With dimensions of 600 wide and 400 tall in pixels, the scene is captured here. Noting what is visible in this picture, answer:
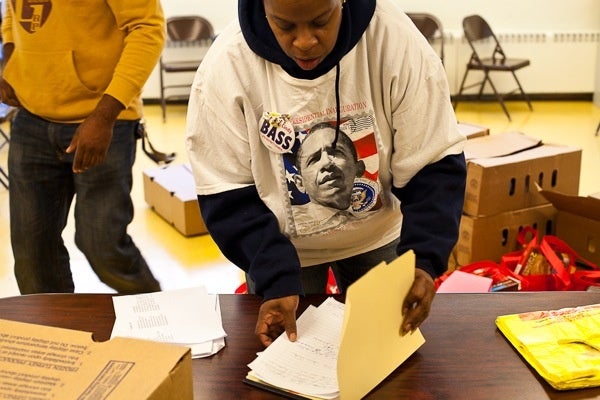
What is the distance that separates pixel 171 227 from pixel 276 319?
2.71 metres

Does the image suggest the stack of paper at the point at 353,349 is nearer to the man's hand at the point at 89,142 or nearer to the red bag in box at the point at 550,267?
the man's hand at the point at 89,142

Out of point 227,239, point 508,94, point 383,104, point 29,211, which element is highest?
point 383,104

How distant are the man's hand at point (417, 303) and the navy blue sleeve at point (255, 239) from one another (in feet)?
0.73

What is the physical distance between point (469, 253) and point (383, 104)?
163 cm

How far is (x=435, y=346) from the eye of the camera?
52.4 inches

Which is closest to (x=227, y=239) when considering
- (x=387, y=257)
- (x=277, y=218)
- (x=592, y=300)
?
(x=277, y=218)

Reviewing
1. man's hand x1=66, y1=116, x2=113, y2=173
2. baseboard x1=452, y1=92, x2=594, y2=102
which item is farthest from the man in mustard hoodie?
baseboard x1=452, y1=92, x2=594, y2=102

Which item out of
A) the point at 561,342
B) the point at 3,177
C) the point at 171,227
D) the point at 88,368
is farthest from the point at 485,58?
the point at 88,368

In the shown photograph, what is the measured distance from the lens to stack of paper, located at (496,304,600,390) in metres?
1.21

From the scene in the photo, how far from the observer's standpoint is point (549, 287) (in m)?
2.56

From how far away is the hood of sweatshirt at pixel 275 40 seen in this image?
1.39 metres

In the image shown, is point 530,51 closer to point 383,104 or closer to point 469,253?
point 469,253

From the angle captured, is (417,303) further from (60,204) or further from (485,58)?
(485,58)

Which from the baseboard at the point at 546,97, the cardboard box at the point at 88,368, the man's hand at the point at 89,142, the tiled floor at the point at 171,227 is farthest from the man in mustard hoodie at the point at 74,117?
the baseboard at the point at 546,97
